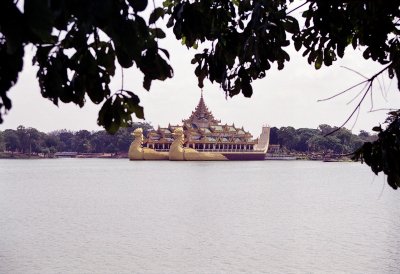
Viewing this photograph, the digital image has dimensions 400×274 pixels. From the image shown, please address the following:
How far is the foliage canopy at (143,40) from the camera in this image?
1223 mm

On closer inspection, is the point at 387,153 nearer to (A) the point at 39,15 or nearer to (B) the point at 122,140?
(A) the point at 39,15

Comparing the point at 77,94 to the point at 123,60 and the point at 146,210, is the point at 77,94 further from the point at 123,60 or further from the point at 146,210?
the point at 146,210

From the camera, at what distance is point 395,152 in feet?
9.49

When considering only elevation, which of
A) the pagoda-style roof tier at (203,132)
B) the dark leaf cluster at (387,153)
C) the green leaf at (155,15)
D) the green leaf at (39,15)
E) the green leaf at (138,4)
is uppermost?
the pagoda-style roof tier at (203,132)

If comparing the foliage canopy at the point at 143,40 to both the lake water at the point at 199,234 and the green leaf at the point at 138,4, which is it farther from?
the lake water at the point at 199,234

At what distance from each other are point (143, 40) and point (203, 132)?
2790 inches

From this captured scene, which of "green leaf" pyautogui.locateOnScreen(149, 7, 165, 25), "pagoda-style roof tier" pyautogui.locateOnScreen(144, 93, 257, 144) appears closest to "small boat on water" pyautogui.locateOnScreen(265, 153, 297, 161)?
"pagoda-style roof tier" pyautogui.locateOnScreen(144, 93, 257, 144)

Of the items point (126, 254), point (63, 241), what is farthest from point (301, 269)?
point (63, 241)

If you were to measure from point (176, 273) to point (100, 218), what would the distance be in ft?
28.8

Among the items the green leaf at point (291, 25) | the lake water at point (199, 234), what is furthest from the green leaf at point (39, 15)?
the lake water at point (199, 234)

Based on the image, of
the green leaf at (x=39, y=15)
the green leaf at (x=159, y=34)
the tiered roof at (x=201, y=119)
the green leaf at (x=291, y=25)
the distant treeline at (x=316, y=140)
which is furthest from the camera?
the distant treeline at (x=316, y=140)

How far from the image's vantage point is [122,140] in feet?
306

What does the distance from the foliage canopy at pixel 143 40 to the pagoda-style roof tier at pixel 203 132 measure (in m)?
69.2

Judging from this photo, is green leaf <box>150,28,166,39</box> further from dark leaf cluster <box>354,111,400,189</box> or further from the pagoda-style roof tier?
the pagoda-style roof tier
